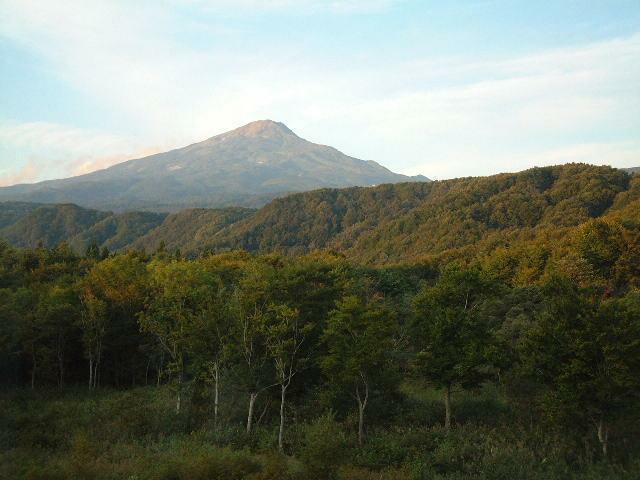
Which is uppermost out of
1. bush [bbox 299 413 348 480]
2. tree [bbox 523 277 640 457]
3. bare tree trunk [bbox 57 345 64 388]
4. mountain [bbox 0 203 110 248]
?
mountain [bbox 0 203 110 248]

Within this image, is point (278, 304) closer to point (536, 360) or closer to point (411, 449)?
point (411, 449)

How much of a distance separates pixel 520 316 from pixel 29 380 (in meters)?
32.0

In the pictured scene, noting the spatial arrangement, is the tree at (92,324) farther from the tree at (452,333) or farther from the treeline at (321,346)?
the tree at (452,333)


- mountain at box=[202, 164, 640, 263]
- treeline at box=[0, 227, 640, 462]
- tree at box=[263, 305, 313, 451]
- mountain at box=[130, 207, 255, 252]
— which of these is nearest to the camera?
treeline at box=[0, 227, 640, 462]

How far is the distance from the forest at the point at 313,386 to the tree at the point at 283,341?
12cm

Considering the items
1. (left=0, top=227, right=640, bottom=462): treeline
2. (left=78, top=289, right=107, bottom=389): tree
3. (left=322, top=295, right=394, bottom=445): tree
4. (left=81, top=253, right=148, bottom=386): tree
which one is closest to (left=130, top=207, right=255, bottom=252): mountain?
(left=81, top=253, right=148, bottom=386): tree

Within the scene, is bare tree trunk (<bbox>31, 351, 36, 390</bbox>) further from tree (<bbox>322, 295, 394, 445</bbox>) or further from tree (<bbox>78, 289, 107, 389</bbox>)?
tree (<bbox>322, 295, 394, 445</bbox>)

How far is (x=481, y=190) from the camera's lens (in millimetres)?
117188

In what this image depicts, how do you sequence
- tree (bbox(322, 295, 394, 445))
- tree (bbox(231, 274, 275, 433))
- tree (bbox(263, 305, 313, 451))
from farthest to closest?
tree (bbox(231, 274, 275, 433)) < tree (bbox(322, 295, 394, 445)) < tree (bbox(263, 305, 313, 451))

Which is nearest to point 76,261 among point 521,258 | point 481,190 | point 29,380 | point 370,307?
point 29,380

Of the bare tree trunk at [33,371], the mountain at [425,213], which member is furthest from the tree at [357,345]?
the mountain at [425,213]

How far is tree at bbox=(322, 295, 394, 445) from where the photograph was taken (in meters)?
20.0

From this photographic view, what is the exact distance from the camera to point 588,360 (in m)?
17.9

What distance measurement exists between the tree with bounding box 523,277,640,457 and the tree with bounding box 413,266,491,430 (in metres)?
2.57
